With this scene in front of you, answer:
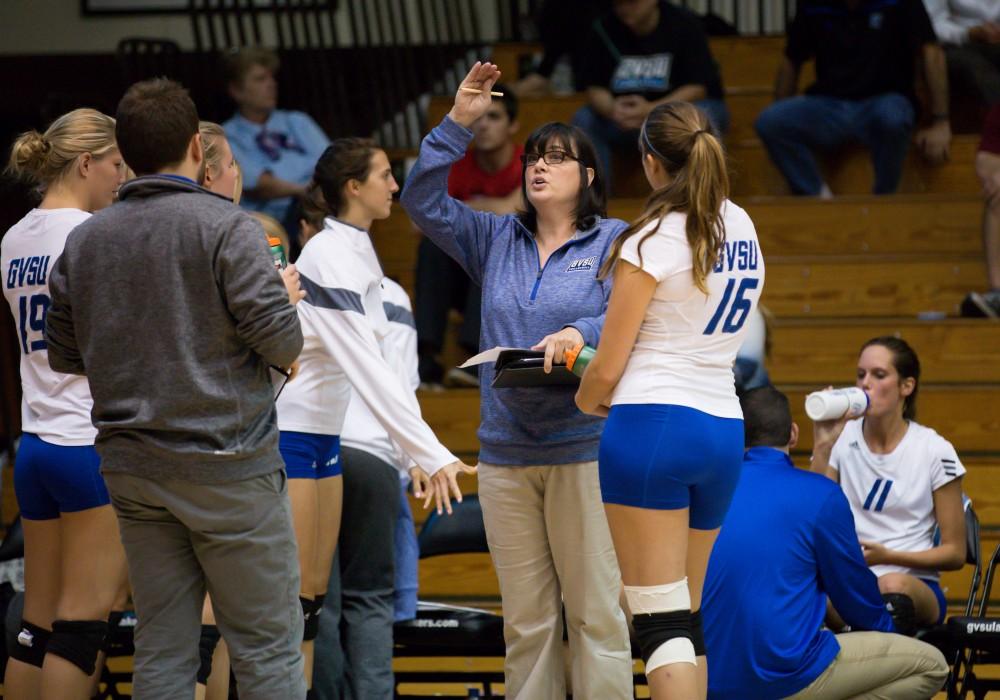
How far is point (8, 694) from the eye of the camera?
2975 millimetres

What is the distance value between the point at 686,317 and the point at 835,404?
122 cm

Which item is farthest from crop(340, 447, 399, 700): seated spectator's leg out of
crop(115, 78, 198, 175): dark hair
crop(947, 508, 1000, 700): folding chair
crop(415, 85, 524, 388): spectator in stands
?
crop(415, 85, 524, 388): spectator in stands

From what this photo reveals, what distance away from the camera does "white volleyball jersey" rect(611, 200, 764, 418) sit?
248 centimetres

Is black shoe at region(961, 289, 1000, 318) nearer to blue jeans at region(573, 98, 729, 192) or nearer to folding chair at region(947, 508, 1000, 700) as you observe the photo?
blue jeans at region(573, 98, 729, 192)

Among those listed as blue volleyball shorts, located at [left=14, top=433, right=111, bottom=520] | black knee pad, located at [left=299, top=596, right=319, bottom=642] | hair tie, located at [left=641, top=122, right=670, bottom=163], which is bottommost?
black knee pad, located at [left=299, top=596, right=319, bottom=642]

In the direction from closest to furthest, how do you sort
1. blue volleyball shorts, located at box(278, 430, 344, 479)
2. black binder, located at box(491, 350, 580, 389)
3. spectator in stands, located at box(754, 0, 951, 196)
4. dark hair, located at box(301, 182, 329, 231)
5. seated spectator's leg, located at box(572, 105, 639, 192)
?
black binder, located at box(491, 350, 580, 389) → blue volleyball shorts, located at box(278, 430, 344, 479) → dark hair, located at box(301, 182, 329, 231) → spectator in stands, located at box(754, 0, 951, 196) → seated spectator's leg, located at box(572, 105, 639, 192)

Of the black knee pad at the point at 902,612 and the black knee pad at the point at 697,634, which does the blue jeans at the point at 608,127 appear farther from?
the black knee pad at the point at 697,634

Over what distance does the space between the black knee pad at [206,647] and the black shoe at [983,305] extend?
3.18 meters

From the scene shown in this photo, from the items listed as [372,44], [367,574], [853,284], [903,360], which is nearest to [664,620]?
[367,574]

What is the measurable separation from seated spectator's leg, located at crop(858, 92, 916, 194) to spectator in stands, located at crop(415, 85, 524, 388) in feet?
4.75

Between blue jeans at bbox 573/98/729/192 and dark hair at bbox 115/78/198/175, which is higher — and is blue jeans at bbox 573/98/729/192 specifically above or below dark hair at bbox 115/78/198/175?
below

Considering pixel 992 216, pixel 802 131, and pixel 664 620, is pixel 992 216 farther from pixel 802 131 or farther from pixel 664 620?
pixel 664 620

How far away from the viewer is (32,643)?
9.54 feet

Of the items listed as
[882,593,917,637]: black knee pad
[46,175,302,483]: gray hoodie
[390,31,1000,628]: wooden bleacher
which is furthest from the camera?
[390,31,1000,628]: wooden bleacher
